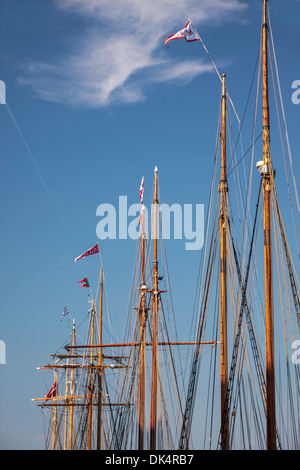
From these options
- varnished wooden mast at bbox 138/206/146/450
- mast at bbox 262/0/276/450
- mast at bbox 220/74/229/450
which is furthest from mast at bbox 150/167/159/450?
mast at bbox 262/0/276/450

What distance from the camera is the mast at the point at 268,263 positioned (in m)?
39.9

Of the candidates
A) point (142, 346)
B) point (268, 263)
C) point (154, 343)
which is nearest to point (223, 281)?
point (268, 263)

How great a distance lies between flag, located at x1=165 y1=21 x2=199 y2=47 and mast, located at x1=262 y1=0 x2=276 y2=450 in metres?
9.11

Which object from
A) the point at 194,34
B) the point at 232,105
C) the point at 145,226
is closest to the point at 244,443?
the point at 232,105

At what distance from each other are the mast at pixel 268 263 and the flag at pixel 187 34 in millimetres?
9110

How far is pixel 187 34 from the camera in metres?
55.8

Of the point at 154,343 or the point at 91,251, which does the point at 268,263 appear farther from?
the point at 91,251

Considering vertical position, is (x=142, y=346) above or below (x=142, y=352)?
above

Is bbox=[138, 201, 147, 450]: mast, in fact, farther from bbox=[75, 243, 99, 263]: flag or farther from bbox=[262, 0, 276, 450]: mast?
bbox=[262, 0, 276, 450]: mast

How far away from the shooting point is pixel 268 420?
131ft

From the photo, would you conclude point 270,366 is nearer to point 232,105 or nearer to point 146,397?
point 232,105

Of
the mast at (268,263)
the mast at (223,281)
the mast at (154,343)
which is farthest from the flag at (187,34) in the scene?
the mast at (154,343)

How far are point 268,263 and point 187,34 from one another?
19.9 meters

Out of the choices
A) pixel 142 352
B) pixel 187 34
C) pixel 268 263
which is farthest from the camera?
pixel 142 352
